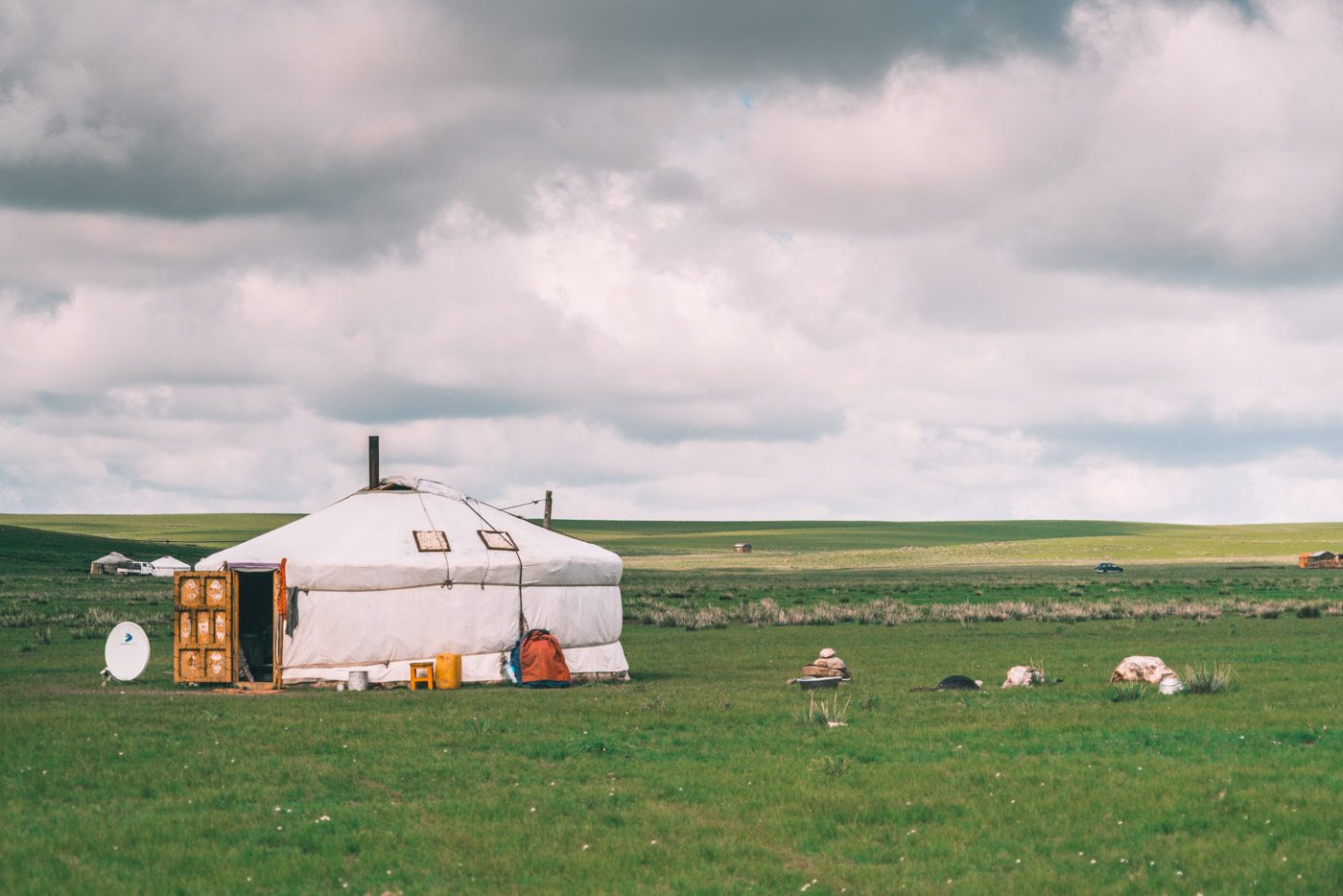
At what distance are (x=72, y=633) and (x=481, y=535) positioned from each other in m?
19.8

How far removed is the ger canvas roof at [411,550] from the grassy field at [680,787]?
2668 millimetres

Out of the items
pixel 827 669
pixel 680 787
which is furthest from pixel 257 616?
pixel 680 787

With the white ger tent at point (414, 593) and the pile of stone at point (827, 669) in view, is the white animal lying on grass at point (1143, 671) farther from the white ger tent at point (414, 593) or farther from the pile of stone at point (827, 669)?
the white ger tent at point (414, 593)

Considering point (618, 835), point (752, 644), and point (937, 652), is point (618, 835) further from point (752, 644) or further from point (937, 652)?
point (752, 644)

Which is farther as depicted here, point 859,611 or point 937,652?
point 859,611

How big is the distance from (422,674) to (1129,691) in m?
13.4

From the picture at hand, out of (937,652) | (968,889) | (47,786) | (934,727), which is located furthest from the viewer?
(937,652)

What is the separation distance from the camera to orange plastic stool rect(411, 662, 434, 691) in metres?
26.9

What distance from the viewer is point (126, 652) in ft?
90.6

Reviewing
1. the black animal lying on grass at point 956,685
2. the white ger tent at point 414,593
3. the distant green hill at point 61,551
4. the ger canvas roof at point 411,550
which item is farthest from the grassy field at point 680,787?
the distant green hill at point 61,551

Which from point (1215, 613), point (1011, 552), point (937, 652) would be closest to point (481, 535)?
point (937, 652)

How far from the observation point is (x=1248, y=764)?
15195 millimetres

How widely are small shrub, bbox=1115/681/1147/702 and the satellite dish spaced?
1876 cm

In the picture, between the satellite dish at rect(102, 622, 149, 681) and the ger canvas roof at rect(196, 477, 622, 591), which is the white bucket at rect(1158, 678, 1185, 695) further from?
the satellite dish at rect(102, 622, 149, 681)
